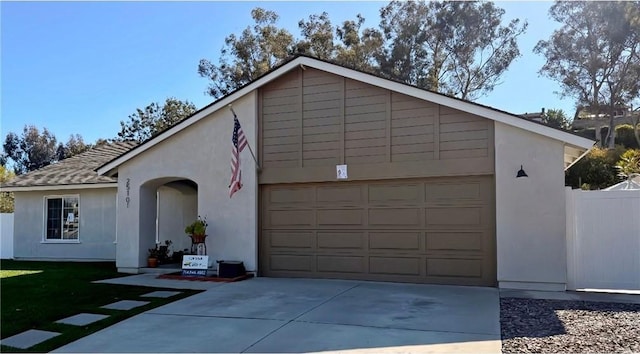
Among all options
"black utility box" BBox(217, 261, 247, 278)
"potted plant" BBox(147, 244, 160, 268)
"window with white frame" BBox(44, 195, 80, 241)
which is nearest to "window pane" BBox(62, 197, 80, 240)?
"window with white frame" BBox(44, 195, 80, 241)

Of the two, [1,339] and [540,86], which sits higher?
[540,86]

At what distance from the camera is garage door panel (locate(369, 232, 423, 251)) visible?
10305 mm

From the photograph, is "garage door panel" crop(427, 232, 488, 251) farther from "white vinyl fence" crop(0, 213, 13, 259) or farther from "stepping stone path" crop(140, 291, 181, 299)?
"white vinyl fence" crop(0, 213, 13, 259)

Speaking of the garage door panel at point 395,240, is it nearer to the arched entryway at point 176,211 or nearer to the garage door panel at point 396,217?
the garage door panel at point 396,217

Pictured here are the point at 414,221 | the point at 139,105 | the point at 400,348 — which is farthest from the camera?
the point at 139,105

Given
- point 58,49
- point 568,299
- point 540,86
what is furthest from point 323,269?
point 540,86

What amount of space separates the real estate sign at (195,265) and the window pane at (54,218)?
24.5 ft

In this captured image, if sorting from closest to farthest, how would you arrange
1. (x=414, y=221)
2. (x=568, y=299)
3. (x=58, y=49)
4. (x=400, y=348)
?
(x=400, y=348), (x=568, y=299), (x=414, y=221), (x=58, y=49)

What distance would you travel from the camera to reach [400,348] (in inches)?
217

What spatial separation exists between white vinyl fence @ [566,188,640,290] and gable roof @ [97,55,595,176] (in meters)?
1.07

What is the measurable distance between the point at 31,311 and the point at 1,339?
1475 millimetres

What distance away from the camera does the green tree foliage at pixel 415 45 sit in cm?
3032

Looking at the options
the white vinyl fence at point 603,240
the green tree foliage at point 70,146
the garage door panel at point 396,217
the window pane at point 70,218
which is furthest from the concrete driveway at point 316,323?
the green tree foliage at point 70,146

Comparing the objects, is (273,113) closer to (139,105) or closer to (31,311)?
(31,311)
